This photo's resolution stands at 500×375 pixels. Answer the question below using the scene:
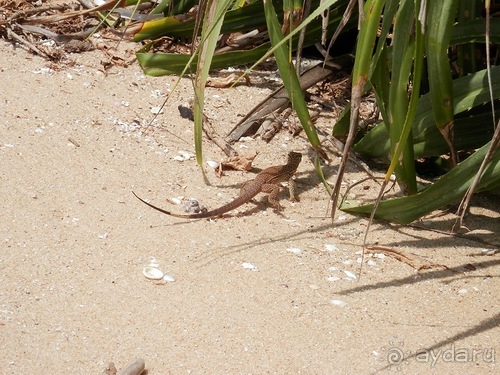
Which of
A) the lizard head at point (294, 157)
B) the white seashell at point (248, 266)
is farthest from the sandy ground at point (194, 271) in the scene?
the lizard head at point (294, 157)

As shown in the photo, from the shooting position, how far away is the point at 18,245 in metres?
3.53

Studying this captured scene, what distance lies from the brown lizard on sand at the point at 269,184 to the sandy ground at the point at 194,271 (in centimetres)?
7

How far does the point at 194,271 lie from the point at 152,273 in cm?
18

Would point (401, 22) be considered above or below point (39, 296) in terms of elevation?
above

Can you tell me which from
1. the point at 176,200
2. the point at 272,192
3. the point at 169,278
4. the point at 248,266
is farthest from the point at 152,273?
the point at 272,192

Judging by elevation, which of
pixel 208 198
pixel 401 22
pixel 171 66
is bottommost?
pixel 208 198

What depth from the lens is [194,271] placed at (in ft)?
11.4

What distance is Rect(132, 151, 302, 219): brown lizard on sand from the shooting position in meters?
3.98

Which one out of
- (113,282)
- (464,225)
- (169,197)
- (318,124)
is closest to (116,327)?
(113,282)

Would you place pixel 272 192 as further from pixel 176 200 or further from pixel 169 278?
pixel 169 278

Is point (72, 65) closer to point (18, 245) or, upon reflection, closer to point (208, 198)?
point (208, 198)

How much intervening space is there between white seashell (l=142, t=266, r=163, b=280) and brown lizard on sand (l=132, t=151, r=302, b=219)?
457 millimetres

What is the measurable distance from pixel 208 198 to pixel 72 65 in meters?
1.54

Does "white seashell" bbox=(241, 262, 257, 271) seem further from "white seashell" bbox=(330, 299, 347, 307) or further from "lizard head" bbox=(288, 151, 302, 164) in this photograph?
"lizard head" bbox=(288, 151, 302, 164)
